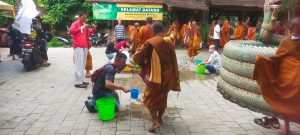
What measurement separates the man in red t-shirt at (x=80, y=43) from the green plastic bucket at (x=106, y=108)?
2.63 metres

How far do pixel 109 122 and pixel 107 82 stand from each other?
26.5 inches

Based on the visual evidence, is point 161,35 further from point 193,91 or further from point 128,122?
point 193,91

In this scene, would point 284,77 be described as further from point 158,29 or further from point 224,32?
point 224,32

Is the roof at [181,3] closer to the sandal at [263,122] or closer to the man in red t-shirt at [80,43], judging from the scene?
the man in red t-shirt at [80,43]

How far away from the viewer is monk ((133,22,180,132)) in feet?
15.5

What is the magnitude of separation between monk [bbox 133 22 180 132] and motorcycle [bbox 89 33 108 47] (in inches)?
567

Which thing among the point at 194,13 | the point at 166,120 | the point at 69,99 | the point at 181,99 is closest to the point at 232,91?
the point at 181,99

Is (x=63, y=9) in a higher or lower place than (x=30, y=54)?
higher

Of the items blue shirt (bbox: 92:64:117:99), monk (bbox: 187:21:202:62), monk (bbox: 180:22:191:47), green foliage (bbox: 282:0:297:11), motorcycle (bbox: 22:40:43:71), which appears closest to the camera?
blue shirt (bbox: 92:64:117:99)

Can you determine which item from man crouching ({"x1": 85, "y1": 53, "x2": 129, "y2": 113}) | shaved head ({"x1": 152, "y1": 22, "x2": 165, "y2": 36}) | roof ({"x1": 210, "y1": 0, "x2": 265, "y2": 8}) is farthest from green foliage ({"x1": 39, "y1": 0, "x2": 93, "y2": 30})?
shaved head ({"x1": 152, "y1": 22, "x2": 165, "y2": 36})

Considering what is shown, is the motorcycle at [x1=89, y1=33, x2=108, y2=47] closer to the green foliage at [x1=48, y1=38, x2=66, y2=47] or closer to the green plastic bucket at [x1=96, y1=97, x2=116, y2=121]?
the green foliage at [x1=48, y1=38, x2=66, y2=47]

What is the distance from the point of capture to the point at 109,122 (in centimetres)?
525

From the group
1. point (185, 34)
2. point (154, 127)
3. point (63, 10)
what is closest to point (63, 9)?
point (63, 10)

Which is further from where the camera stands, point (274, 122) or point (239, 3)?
point (239, 3)
